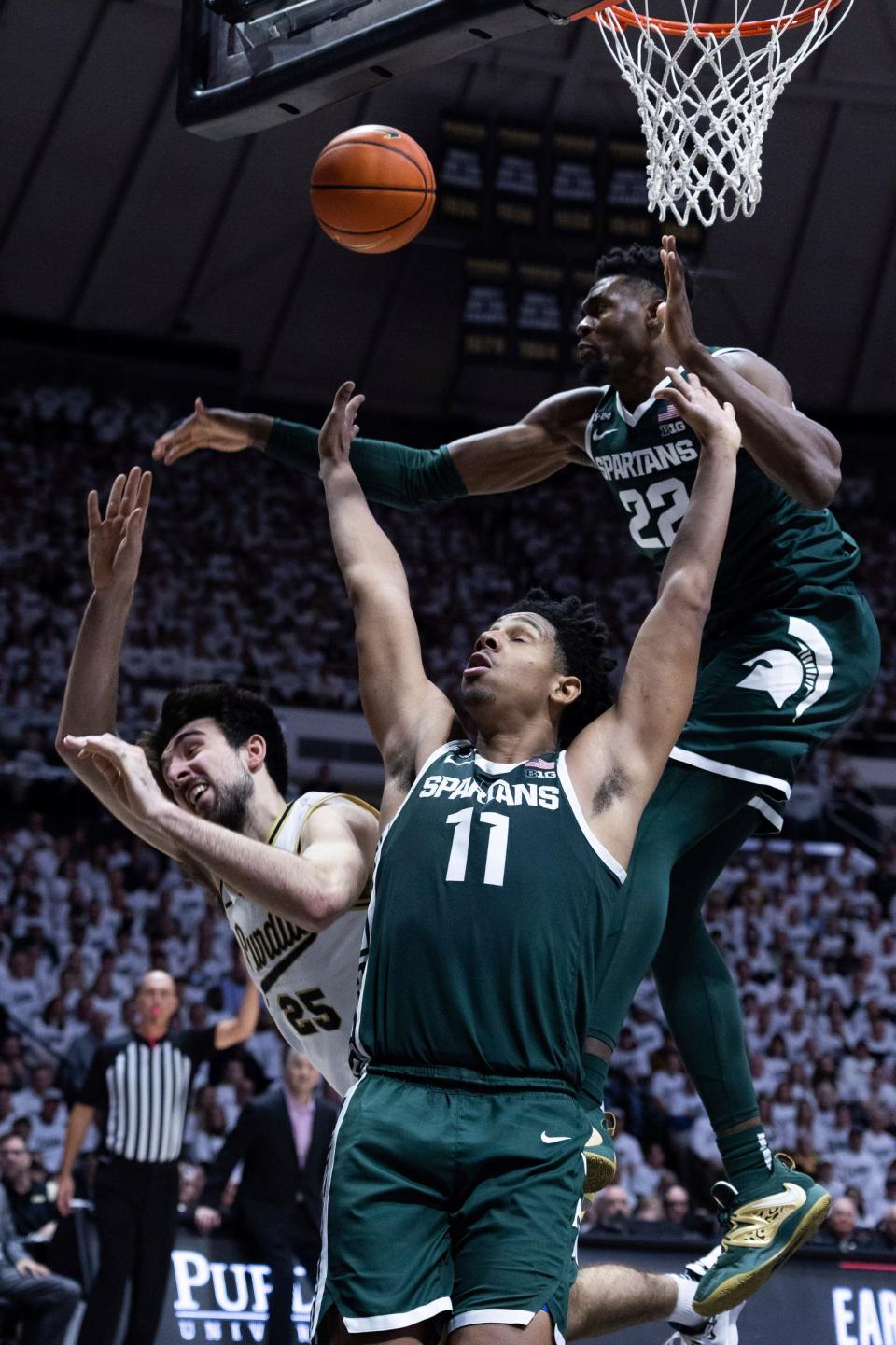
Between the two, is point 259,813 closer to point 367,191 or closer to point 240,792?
point 240,792

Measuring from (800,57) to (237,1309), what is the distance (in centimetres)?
597

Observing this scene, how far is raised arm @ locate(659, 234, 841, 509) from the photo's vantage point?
4.16 meters

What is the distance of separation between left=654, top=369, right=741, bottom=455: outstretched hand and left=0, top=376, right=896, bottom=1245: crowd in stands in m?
6.03

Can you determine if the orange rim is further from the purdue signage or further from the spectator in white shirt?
the spectator in white shirt

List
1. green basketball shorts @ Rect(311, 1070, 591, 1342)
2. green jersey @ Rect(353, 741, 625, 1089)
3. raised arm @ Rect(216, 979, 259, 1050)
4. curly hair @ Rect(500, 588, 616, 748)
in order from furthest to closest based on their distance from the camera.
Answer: raised arm @ Rect(216, 979, 259, 1050), curly hair @ Rect(500, 588, 616, 748), green jersey @ Rect(353, 741, 625, 1089), green basketball shorts @ Rect(311, 1070, 591, 1342)

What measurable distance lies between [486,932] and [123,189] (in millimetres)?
17139

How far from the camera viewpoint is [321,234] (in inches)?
775

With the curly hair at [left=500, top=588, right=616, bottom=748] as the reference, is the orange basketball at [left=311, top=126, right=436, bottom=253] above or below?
above

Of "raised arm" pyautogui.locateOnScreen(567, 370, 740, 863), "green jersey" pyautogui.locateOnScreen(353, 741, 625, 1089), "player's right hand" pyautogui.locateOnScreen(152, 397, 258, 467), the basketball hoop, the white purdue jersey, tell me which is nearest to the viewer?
"green jersey" pyautogui.locateOnScreen(353, 741, 625, 1089)

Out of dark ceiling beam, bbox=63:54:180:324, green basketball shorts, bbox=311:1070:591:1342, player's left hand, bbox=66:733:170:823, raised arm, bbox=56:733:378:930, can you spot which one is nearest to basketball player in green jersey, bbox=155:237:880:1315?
green basketball shorts, bbox=311:1070:591:1342

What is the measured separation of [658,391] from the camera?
3.94 m

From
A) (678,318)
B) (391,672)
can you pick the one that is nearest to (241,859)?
(391,672)

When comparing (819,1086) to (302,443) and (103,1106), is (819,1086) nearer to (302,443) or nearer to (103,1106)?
(103,1106)

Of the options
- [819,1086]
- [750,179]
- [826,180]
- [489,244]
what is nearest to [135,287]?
[489,244]
